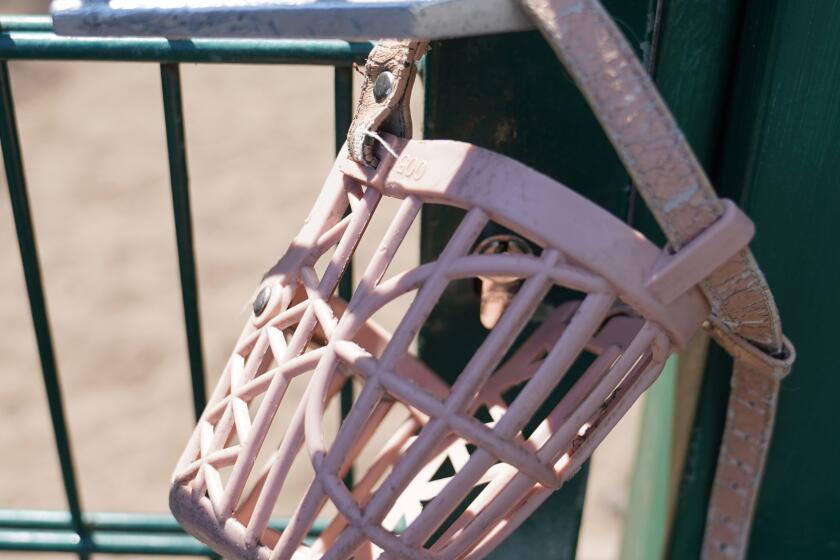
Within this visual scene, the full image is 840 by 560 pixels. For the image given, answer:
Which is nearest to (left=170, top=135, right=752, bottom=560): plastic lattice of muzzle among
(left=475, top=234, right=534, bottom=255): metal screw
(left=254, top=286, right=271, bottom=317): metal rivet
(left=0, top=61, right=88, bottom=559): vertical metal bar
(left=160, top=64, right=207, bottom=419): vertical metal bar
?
(left=254, top=286, right=271, bottom=317): metal rivet

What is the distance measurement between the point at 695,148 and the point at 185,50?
1.50ft

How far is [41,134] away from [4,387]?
1.28 metres

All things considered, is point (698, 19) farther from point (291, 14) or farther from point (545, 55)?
point (291, 14)

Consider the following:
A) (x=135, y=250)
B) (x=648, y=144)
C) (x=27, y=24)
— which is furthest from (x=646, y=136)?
(x=135, y=250)

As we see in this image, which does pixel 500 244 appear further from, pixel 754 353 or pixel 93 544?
pixel 93 544

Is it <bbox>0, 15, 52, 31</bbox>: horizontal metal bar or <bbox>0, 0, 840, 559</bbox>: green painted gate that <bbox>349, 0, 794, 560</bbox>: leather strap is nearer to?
<bbox>0, 0, 840, 559</bbox>: green painted gate

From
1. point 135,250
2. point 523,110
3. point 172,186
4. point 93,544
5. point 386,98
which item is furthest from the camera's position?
point 135,250

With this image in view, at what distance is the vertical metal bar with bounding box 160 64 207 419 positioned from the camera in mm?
926

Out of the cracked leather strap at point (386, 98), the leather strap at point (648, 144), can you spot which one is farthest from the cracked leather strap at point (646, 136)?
the cracked leather strap at point (386, 98)

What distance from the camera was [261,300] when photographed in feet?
2.61

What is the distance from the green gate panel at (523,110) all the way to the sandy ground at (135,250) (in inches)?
53.7

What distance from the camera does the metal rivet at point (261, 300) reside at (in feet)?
2.60

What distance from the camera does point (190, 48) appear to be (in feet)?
2.89

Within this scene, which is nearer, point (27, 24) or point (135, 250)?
point (27, 24)
